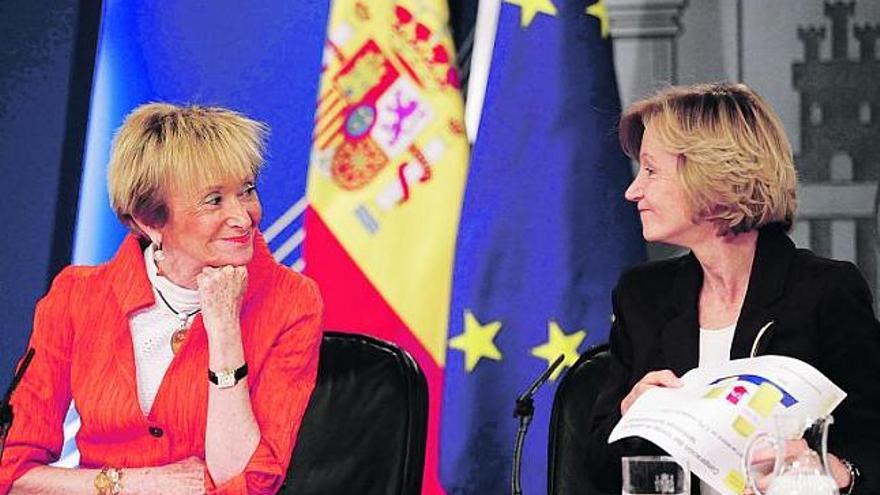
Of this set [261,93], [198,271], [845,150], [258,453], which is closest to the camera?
[258,453]

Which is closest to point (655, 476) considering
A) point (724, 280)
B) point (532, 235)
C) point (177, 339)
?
point (724, 280)

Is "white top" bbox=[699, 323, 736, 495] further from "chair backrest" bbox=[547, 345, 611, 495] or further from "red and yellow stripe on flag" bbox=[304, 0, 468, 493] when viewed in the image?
"red and yellow stripe on flag" bbox=[304, 0, 468, 493]

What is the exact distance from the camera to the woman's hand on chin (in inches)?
99.6

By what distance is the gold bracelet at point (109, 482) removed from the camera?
240 centimetres

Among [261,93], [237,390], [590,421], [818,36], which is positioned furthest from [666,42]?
[237,390]

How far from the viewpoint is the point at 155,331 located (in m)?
2.63

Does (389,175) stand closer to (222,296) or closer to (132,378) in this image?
(222,296)

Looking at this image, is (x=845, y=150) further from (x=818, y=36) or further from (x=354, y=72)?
(x=354, y=72)

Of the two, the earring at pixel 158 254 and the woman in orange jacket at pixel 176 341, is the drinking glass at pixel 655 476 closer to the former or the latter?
the woman in orange jacket at pixel 176 341

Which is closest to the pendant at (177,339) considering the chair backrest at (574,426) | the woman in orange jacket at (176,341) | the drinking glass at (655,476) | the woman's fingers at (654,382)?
the woman in orange jacket at (176,341)

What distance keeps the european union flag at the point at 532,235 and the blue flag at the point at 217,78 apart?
530 mm

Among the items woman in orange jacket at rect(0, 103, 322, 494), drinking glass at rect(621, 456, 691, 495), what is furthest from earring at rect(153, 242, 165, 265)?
drinking glass at rect(621, 456, 691, 495)

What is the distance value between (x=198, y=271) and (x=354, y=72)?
1132mm

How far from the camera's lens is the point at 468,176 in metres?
3.54
